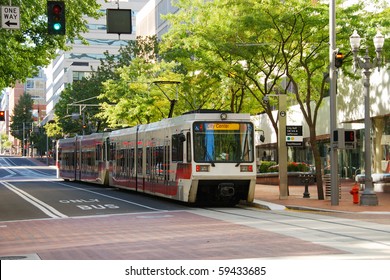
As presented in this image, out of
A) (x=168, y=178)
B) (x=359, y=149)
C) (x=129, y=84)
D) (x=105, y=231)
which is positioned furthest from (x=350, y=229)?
(x=129, y=84)

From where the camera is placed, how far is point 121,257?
44.8 feet

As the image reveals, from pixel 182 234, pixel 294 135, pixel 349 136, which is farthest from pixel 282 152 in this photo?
pixel 182 234

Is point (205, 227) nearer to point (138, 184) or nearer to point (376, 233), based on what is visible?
point (376, 233)

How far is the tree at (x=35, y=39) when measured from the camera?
1203 inches

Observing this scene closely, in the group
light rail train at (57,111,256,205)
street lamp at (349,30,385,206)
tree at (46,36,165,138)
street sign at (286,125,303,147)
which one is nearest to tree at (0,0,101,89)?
light rail train at (57,111,256,205)

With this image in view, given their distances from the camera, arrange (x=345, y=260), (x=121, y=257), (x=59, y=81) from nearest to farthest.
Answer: (x=345, y=260), (x=121, y=257), (x=59, y=81)

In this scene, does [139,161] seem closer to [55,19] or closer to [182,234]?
[55,19]

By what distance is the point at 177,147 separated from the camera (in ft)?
97.1

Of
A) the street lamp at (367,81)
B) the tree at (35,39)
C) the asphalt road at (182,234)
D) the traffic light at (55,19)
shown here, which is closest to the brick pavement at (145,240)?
the asphalt road at (182,234)

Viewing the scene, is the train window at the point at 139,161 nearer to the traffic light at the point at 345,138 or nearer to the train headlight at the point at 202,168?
the train headlight at the point at 202,168

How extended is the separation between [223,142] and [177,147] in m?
2.11

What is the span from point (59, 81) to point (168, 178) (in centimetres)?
15881

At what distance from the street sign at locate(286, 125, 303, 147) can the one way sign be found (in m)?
12.3

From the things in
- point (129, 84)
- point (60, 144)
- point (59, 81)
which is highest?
point (59, 81)
